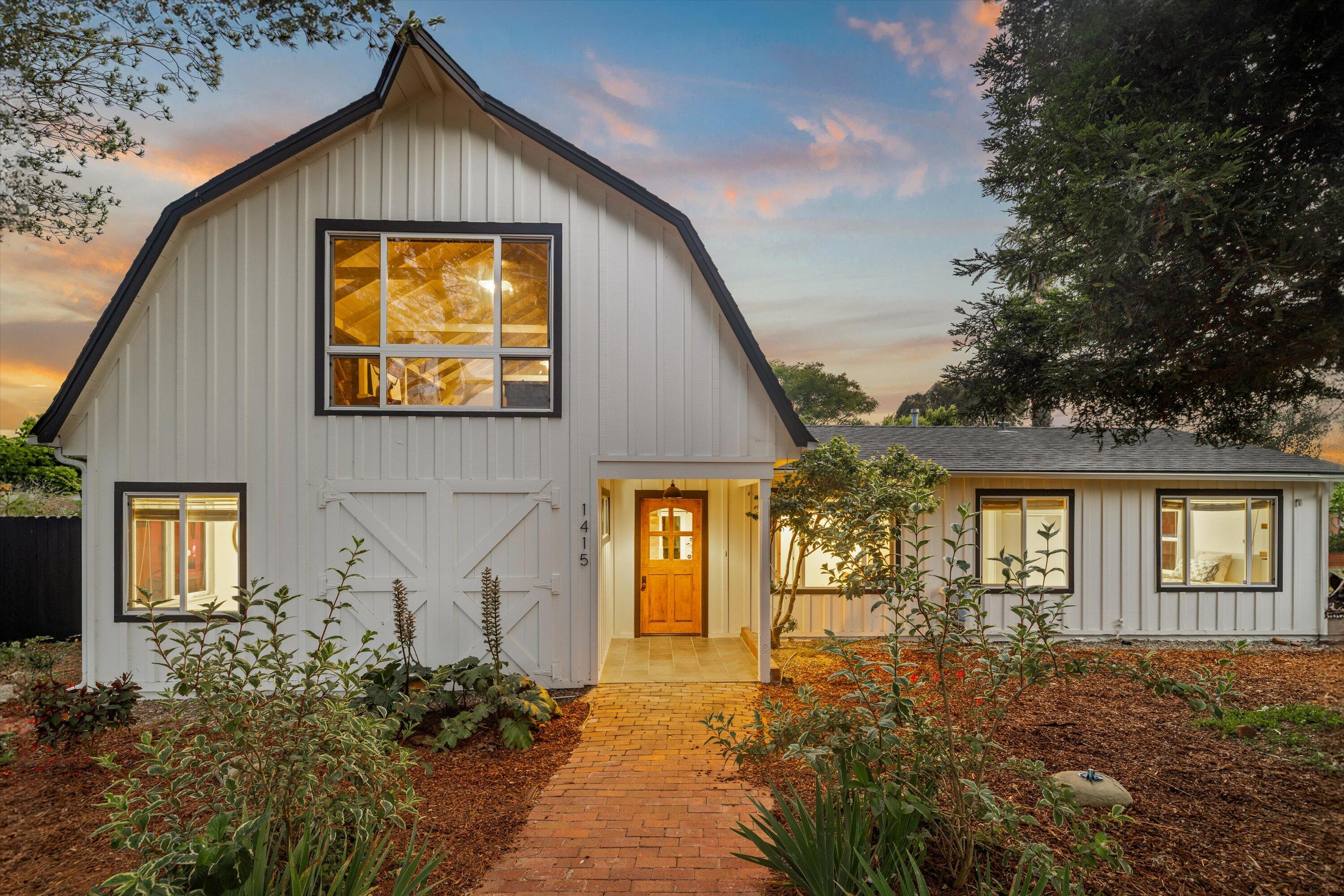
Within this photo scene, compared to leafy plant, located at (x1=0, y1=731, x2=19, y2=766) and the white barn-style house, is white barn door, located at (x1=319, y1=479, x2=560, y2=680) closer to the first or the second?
the white barn-style house

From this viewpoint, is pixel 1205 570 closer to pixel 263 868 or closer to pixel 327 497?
pixel 263 868

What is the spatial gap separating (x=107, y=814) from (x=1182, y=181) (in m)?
8.16

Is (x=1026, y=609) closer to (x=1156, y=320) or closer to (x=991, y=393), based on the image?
(x=1156, y=320)

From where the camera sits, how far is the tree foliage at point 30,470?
1580 cm

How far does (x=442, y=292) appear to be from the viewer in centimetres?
637

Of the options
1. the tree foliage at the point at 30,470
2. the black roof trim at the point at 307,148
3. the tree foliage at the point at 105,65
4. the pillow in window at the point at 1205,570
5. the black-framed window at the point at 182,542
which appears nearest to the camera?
the tree foliage at the point at 105,65

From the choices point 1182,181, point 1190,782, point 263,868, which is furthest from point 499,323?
point 1190,782

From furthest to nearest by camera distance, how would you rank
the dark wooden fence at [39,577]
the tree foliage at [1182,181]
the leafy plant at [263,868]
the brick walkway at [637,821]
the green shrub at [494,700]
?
the dark wooden fence at [39,577]
the green shrub at [494,700]
the tree foliage at [1182,181]
the brick walkway at [637,821]
the leafy plant at [263,868]

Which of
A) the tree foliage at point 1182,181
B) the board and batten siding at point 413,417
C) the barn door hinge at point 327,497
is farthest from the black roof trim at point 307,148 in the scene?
the tree foliage at point 1182,181

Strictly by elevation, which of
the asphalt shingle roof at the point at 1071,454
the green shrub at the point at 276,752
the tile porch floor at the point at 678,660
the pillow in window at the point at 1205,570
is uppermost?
the asphalt shingle roof at the point at 1071,454

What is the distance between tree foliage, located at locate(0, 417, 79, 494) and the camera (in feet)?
51.9

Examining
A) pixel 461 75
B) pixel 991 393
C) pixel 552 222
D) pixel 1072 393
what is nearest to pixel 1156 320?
pixel 1072 393

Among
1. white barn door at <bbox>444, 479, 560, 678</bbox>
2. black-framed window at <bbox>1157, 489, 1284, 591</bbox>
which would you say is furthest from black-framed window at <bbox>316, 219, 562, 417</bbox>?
black-framed window at <bbox>1157, 489, 1284, 591</bbox>

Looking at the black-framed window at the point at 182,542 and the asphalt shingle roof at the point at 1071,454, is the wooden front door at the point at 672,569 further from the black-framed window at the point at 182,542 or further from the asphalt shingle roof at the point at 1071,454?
the black-framed window at the point at 182,542
